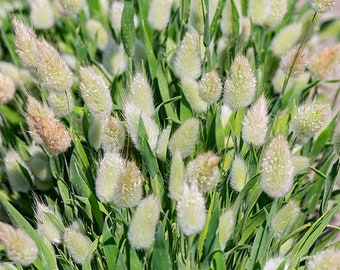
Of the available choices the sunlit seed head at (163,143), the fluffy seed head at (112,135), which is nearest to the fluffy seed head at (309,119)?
the sunlit seed head at (163,143)

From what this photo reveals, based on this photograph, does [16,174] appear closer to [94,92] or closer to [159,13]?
[94,92]

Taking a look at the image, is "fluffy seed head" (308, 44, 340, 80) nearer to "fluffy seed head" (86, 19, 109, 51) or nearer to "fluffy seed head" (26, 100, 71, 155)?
"fluffy seed head" (26, 100, 71, 155)

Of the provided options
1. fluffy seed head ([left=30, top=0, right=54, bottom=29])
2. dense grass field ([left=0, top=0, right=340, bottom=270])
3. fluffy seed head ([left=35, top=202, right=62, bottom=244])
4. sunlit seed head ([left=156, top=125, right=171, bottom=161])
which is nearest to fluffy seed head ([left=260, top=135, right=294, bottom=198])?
dense grass field ([left=0, top=0, right=340, bottom=270])

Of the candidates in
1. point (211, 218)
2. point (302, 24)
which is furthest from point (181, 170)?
point (302, 24)

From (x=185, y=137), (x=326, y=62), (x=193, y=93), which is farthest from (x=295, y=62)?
(x=185, y=137)

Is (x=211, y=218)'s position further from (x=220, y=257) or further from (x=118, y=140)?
(x=118, y=140)
